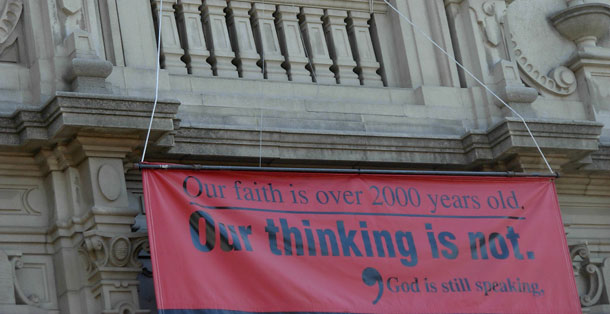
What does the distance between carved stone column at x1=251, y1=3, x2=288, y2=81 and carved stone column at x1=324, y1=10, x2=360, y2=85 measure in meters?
0.58

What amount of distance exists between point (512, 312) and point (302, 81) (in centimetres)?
283

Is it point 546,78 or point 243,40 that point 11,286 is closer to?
point 243,40

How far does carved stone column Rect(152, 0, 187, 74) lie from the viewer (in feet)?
43.3

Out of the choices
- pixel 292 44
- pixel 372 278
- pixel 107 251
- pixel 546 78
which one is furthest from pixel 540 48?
pixel 107 251

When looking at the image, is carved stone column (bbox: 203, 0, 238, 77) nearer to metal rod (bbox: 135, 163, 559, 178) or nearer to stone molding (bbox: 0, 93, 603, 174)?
stone molding (bbox: 0, 93, 603, 174)

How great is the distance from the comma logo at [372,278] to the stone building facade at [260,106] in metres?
1.21

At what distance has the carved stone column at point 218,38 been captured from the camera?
1341 cm

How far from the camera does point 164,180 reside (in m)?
11.9

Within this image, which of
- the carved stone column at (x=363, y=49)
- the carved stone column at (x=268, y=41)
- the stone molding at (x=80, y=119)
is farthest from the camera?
the carved stone column at (x=363, y=49)

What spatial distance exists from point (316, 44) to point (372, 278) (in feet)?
8.63

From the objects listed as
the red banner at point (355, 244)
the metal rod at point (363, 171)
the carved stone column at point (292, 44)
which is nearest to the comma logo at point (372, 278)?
the red banner at point (355, 244)

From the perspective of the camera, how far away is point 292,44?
45.5 ft

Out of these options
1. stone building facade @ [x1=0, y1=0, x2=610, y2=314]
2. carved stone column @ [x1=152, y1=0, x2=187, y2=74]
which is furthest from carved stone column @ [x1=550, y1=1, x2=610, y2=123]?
carved stone column @ [x1=152, y1=0, x2=187, y2=74]

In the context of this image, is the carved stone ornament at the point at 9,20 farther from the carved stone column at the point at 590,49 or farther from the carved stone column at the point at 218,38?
the carved stone column at the point at 590,49
